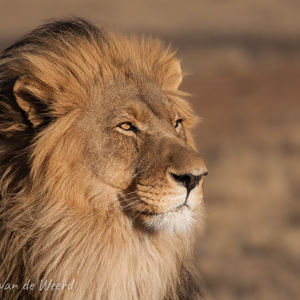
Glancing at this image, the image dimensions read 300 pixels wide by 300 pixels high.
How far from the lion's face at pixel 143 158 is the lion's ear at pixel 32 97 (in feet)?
0.80

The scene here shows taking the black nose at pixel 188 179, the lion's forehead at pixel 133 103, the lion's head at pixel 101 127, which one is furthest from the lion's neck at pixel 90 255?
the lion's forehead at pixel 133 103

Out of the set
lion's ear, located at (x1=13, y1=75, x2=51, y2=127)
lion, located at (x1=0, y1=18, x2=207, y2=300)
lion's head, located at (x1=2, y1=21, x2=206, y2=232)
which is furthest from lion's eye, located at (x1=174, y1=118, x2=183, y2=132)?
lion's ear, located at (x1=13, y1=75, x2=51, y2=127)

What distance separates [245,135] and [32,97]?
36.0 ft

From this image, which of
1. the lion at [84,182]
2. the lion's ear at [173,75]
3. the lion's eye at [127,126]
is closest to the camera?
the lion at [84,182]

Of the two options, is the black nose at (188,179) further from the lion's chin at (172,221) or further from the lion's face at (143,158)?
the lion's chin at (172,221)

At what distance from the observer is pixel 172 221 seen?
3.98 meters

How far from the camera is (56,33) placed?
171 inches

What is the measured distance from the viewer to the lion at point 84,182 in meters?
3.96

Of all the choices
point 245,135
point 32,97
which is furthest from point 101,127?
point 245,135

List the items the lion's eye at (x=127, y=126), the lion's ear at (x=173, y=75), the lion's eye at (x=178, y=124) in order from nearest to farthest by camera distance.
Result: the lion's eye at (x=127, y=126) < the lion's eye at (x=178, y=124) < the lion's ear at (x=173, y=75)

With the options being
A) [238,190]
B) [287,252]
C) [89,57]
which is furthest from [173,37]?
[89,57]

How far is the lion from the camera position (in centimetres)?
396

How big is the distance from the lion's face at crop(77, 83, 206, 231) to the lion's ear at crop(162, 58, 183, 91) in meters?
0.38

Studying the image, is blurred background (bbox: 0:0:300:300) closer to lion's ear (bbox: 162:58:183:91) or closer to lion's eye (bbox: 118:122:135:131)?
lion's ear (bbox: 162:58:183:91)
